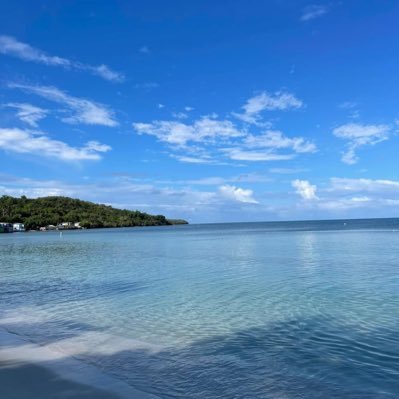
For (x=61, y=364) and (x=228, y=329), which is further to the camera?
(x=228, y=329)

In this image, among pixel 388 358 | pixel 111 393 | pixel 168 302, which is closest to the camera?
pixel 111 393

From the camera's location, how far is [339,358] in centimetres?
1052

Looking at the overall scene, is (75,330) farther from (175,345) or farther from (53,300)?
(53,300)

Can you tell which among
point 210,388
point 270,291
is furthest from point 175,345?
point 270,291

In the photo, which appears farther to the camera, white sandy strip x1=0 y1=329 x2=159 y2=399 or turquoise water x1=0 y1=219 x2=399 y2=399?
turquoise water x1=0 y1=219 x2=399 y2=399

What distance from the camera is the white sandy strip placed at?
28.2 feet

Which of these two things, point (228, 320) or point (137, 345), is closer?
point (137, 345)

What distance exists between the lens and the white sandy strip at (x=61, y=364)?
A: 8586 mm

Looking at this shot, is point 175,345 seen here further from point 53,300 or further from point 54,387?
point 53,300

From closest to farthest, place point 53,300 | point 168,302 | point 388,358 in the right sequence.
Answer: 1. point 388,358
2. point 168,302
3. point 53,300

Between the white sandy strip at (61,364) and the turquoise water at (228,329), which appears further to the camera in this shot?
the turquoise water at (228,329)

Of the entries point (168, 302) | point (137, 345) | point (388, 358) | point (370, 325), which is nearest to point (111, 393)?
point (137, 345)

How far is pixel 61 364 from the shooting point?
10.2 meters

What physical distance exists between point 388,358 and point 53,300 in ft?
48.9
